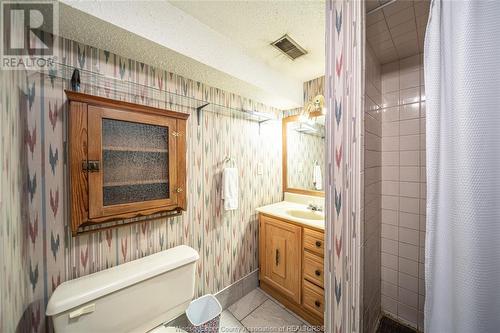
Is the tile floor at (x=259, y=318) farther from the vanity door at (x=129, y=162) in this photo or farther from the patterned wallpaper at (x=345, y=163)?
the vanity door at (x=129, y=162)

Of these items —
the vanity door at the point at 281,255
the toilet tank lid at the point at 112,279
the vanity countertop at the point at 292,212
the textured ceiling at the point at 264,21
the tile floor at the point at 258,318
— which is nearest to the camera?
the toilet tank lid at the point at 112,279

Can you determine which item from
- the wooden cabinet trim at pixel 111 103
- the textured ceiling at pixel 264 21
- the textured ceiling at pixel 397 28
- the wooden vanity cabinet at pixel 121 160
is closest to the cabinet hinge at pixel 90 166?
the wooden vanity cabinet at pixel 121 160

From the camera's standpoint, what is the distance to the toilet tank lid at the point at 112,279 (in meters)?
0.93

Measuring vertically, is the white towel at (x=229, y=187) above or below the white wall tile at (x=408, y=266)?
above

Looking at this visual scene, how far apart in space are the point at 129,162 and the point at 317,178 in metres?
1.75

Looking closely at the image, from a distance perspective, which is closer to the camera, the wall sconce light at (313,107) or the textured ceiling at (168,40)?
the textured ceiling at (168,40)

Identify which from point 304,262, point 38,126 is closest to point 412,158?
point 304,262

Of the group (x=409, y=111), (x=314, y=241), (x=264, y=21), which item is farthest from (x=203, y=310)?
(x=409, y=111)

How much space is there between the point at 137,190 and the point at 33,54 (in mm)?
860

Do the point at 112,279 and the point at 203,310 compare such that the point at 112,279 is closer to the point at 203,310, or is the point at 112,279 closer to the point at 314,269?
the point at 203,310

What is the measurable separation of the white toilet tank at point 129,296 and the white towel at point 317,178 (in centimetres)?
141

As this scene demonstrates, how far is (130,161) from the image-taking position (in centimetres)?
118

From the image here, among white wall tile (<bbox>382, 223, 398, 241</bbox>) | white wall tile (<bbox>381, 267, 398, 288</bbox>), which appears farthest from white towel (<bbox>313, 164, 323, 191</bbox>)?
white wall tile (<bbox>381, 267, 398, 288</bbox>)

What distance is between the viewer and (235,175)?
176 centimetres
